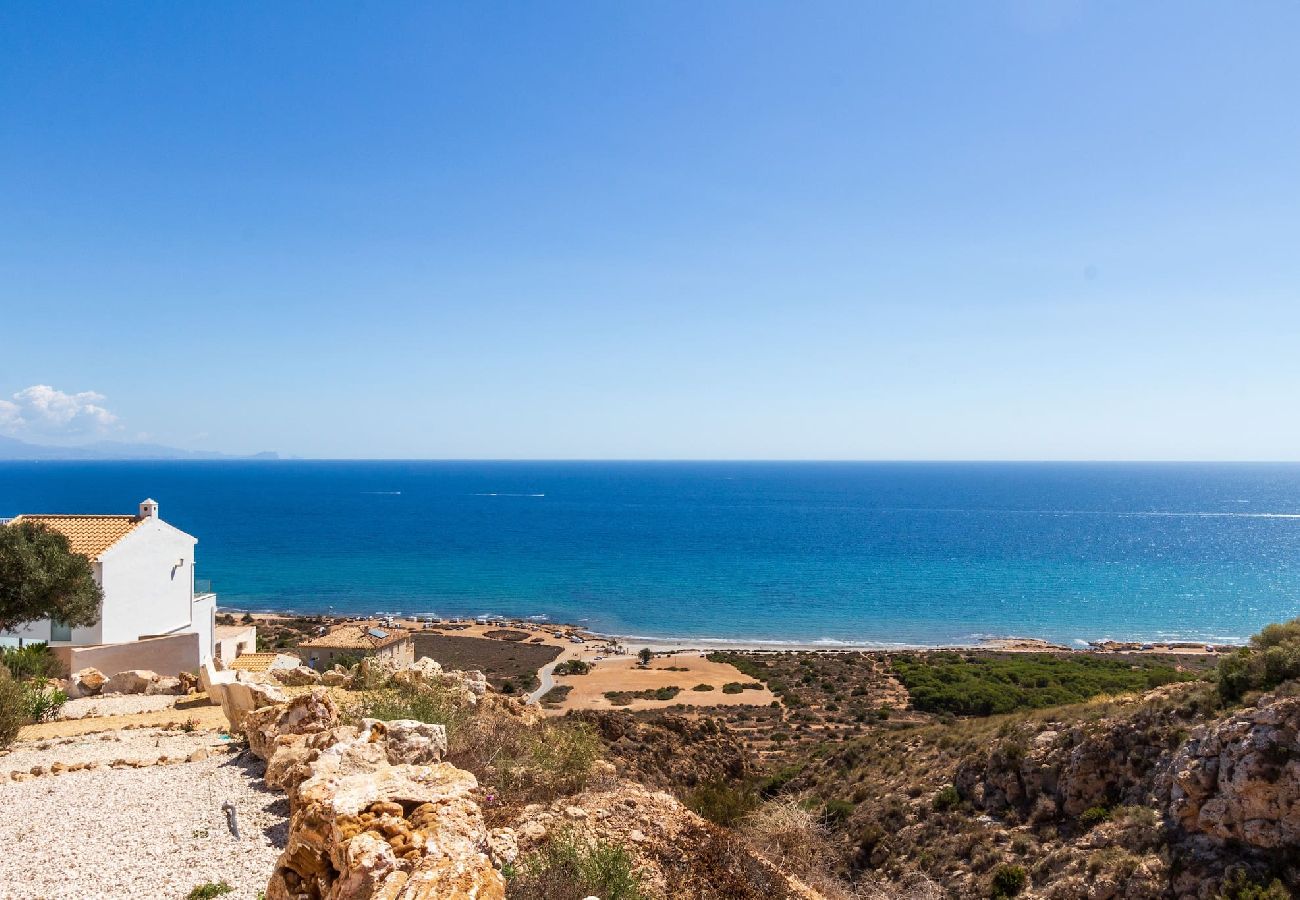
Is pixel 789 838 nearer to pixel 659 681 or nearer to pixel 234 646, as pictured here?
pixel 234 646

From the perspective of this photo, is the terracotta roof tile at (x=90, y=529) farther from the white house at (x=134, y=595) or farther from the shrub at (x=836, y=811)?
the shrub at (x=836, y=811)

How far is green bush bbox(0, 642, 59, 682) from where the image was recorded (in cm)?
1976

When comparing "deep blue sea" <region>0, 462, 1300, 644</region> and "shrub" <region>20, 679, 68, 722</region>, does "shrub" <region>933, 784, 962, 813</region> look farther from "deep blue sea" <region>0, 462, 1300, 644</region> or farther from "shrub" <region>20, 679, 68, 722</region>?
"deep blue sea" <region>0, 462, 1300, 644</region>

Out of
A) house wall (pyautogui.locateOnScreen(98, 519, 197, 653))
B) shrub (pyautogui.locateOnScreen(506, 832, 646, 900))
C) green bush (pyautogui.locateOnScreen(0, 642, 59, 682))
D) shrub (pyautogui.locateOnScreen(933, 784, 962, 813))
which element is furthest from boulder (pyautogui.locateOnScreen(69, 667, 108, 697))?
shrub (pyautogui.locateOnScreen(933, 784, 962, 813))

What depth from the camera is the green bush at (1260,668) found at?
17.1 meters

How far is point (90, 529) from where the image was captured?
2508cm

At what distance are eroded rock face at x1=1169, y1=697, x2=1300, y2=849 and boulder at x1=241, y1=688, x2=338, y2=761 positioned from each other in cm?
1707

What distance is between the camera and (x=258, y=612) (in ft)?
224

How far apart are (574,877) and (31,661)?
21018mm

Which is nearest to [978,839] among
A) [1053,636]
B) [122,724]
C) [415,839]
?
[415,839]

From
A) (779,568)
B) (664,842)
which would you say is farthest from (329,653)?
(779,568)

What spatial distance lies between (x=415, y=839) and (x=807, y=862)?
10680 mm

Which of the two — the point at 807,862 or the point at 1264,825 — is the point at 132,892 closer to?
the point at 807,862

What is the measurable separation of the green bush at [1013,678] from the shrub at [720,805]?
26.2 m
